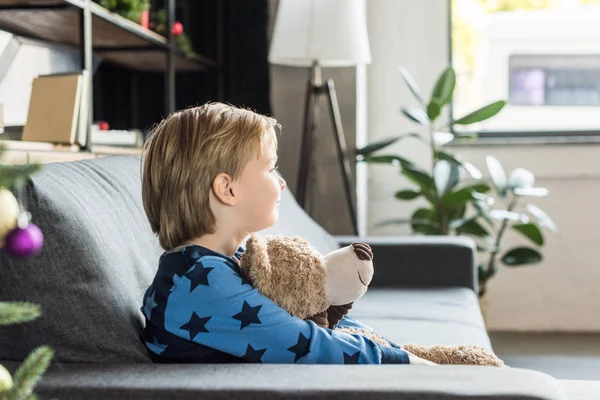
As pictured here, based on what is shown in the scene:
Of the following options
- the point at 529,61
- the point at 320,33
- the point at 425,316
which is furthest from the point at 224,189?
the point at 529,61

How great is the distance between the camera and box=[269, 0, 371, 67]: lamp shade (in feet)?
9.47

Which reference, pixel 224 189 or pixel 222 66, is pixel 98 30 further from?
pixel 224 189

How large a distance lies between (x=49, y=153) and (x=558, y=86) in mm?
2755

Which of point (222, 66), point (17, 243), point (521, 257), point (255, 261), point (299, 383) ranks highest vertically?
point (222, 66)

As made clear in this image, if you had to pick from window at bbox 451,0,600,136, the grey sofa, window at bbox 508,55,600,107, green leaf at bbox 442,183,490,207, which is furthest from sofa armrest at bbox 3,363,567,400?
window at bbox 508,55,600,107

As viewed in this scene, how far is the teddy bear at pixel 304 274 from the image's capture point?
1.07 meters

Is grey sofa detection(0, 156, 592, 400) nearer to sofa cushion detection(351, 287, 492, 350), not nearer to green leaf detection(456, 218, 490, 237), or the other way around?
sofa cushion detection(351, 287, 492, 350)

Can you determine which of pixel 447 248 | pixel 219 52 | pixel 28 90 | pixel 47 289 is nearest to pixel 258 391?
pixel 47 289

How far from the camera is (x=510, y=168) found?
3678mm

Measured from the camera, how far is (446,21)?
12.2 feet

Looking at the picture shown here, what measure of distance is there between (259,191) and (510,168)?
2.76 meters

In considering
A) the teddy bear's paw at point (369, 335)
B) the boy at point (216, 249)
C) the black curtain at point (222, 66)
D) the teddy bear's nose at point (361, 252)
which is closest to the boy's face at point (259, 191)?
the boy at point (216, 249)

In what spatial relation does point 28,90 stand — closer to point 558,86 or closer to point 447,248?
point 447,248

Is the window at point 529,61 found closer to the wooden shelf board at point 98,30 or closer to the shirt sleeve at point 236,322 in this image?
the wooden shelf board at point 98,30
